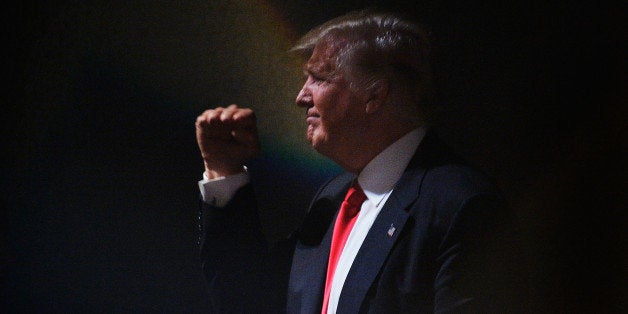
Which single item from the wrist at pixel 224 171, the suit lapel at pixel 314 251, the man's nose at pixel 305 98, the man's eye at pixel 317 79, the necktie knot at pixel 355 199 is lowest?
the suit lapel at pixel 314 251

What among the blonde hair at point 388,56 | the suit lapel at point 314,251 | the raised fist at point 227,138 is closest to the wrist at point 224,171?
the raised fist at point 227,138

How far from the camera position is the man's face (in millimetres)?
1106

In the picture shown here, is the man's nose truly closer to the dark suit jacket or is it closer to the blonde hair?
the blonde hair

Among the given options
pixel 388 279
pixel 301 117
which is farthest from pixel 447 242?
pixel 301 117

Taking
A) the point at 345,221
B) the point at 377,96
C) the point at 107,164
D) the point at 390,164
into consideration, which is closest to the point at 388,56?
the point at 377,96

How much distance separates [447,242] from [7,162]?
36.5 inches

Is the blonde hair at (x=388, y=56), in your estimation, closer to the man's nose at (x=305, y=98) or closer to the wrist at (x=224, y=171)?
the man's nose at (x=305, y=98)

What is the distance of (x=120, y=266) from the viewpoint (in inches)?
55.2

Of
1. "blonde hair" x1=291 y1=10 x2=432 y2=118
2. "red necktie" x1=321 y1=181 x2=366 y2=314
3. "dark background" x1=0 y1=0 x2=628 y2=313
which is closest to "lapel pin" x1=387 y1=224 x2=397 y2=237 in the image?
"red necktie" x1=321 y1=181 x2=366 y2=314

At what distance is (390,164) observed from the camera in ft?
3.65

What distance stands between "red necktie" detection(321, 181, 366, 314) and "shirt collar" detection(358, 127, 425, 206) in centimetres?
3

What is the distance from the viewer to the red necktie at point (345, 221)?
3.65 ft

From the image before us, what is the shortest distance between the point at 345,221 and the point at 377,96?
8.4 inches

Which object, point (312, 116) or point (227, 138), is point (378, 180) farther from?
point (227, 138)
